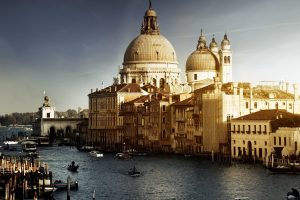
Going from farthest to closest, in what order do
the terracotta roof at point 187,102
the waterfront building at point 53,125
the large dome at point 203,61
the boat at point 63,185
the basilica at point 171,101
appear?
the waterfront building at point 53,125, the large dome at point 203,61, the terracotta roof at point 187,102, the basilica at point 171,101, the boat at point 63,185

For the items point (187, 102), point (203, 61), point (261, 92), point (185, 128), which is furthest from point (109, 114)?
point (261, 92)

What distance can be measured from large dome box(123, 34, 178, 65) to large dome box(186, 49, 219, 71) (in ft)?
24.9

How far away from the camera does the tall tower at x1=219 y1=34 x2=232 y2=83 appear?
86.6 metres

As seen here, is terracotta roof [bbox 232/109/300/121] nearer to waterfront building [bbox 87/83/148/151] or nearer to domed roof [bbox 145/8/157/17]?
waterfront building [bbox 87/83/148/151]

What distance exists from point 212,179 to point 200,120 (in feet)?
64.9

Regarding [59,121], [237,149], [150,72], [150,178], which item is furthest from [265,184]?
[59,121]

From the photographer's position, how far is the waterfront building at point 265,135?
173 ft

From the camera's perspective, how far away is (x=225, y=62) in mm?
87188

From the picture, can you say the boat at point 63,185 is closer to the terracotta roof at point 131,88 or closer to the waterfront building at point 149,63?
the terracotta roof at point 131,88

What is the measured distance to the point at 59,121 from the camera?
383 ft

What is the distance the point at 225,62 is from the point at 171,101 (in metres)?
15.3

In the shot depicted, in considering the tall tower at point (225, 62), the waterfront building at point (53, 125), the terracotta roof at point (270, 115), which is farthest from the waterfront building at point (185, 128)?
the waterfront building at point (53, 125)

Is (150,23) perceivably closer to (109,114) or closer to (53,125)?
(109,114)

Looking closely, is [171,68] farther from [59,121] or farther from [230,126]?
[230,126]
